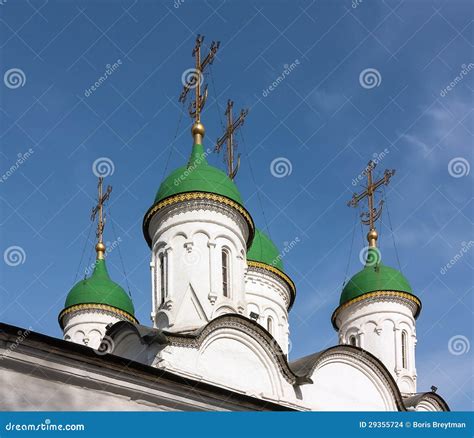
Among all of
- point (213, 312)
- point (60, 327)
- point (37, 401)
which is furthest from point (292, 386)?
point (60, 327)

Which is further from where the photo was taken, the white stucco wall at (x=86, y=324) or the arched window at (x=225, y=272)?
the white stucco wall at (x=86, y=324)

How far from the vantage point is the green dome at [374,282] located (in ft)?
67.6

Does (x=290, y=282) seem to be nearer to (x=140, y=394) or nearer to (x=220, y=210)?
(x=220, y=210)

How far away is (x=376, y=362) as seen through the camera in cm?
1806

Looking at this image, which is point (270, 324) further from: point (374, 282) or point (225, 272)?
point (225, 272)

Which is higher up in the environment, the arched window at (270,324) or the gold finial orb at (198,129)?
the gold finial orb at (198,129)

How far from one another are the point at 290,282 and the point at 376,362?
4897 mm

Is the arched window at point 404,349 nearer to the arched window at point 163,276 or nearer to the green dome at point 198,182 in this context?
the green dome at point 198,182

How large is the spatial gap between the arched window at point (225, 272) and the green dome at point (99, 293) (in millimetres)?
5282

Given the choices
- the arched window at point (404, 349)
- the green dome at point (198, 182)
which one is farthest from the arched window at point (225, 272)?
the arched window at point (404, 349)

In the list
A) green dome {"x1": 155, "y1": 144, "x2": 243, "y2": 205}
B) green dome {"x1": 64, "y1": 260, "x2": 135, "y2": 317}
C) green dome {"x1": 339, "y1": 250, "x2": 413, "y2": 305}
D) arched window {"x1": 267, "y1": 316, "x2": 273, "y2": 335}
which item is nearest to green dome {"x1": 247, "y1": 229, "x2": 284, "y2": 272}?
arched window {"x1": 267, "y1": 316, "x2": 273, "y2": 335}

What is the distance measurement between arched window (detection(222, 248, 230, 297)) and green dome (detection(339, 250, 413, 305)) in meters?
4.28

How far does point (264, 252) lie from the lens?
73.8 feet

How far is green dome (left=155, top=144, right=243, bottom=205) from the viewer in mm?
17438
